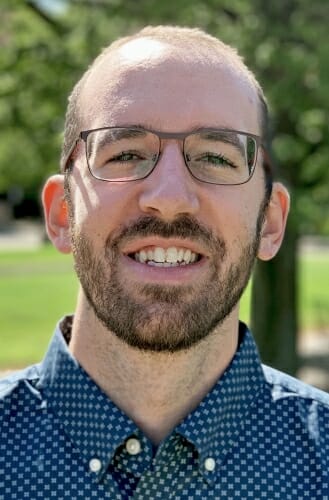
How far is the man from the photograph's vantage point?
1.94 metres

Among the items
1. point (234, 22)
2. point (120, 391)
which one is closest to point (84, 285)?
point (120, 391)

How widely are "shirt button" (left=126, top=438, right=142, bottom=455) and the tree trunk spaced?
7.61 metres

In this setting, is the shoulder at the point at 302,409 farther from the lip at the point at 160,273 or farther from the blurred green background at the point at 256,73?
the blurred green background at the point at 256,73

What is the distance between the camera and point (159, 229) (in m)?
1.98

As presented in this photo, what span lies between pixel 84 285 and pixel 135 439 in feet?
1.24

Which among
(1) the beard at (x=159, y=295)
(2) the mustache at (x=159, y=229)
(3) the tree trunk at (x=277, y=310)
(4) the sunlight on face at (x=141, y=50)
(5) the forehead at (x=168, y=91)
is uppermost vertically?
(4) the sunlight on face at (x=141, y=50)

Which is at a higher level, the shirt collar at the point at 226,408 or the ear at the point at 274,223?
the ear at the point at 274,223

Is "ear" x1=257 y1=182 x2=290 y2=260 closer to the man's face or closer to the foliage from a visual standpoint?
the man's face

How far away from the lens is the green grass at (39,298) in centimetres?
1338

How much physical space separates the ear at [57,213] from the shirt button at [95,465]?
22.7 inches

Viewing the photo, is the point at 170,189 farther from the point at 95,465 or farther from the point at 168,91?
the point at 95,465

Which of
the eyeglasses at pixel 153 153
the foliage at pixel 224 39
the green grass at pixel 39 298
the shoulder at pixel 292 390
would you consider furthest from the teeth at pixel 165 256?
the green grass at pixel 39 298

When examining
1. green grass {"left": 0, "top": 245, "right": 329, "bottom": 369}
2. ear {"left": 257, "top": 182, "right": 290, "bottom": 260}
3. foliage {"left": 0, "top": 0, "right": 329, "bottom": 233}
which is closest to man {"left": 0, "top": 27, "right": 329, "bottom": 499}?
ear {"left": 257, "top": 182, "right": 290, "bottom": 260}

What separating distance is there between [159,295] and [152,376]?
8.8 inches
